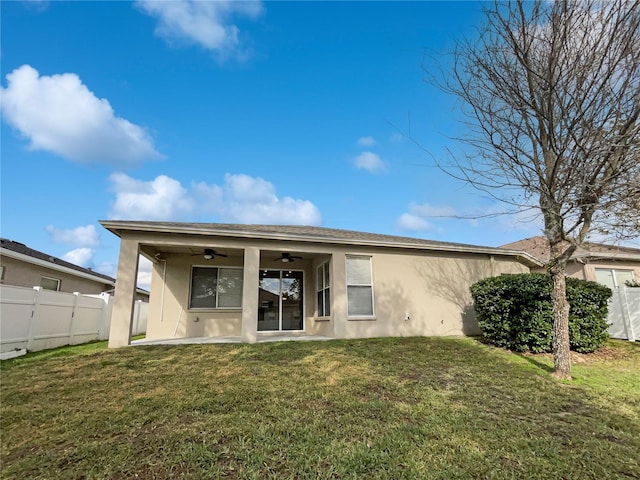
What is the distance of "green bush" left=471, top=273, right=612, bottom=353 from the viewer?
723 centimetres

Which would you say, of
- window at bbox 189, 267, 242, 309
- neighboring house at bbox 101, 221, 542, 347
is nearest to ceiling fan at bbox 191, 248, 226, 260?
neighboring house at bbox 101, 221, 542, 347

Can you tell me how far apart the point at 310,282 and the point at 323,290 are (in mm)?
1078

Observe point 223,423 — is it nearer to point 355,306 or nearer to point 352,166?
point 355,306

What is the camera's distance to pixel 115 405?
395 centimetres

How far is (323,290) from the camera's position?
34.5ft

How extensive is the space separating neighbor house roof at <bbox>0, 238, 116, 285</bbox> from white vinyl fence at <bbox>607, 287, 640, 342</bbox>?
18.0 meters

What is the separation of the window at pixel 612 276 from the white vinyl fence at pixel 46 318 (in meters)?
19.7

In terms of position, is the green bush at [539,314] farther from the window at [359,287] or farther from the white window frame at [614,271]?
the white window frame at [614,271]

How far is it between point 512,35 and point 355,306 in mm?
7217

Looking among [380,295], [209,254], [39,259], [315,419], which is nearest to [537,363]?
[380,295]

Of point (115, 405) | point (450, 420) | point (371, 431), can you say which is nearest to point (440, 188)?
point (450, 420)

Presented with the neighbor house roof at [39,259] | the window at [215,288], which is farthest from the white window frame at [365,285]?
the neighbor house roof at [39,259]

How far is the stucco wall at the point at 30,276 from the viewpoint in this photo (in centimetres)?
1026

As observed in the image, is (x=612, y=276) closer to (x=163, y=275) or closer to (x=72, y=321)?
(x=163, y=275)
